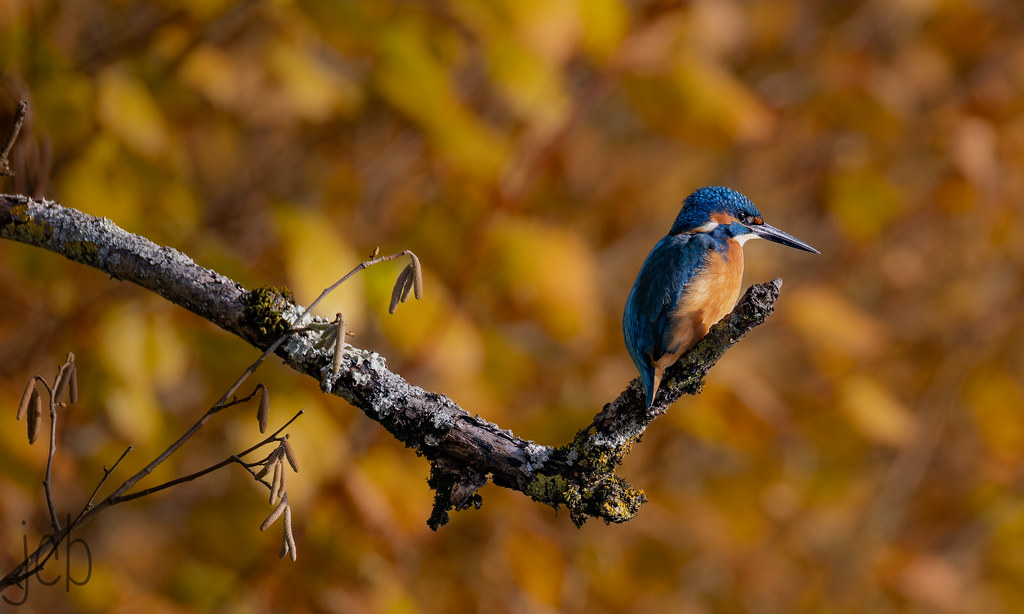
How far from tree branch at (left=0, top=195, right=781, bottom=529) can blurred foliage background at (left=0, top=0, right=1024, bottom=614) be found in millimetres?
99

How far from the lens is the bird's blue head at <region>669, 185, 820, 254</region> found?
2068 mm

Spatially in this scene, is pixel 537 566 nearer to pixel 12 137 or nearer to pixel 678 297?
pixel 678 297

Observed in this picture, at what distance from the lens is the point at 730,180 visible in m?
4.22

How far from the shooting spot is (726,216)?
2102 millimetres

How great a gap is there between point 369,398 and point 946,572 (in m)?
4.16

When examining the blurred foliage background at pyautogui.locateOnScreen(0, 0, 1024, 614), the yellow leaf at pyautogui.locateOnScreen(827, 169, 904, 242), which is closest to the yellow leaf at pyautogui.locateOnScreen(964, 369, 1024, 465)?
the blurred foliage background at pyautogui.locateOnScreen(0, 0, 1024, 614)

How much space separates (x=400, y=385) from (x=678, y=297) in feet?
2.01

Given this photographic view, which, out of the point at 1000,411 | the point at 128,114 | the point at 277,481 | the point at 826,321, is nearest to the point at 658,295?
the point at 277,481

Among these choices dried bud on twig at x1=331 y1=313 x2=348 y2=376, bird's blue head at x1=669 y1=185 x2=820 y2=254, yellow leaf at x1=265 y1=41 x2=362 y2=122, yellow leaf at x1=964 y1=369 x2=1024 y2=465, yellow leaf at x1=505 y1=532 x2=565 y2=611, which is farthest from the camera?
yellow leaf at x1=964 y1=369 x2=1024 y2=465

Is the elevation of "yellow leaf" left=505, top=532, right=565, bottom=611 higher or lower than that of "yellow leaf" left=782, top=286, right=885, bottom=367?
lower

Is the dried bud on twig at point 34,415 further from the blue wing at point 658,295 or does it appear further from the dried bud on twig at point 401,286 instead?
the blue wing at point 658,295

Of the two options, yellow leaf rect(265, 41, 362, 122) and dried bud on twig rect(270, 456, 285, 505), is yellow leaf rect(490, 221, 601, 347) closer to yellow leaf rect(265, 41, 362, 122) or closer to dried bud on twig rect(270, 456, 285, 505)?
yellow leaf rect(265, 41, 362, 122)

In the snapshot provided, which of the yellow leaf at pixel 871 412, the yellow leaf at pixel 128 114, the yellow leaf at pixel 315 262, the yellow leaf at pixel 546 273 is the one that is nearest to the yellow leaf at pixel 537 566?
the yellow leaf at pixel 546 273

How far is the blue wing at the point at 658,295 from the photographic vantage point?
1526 millimetres
